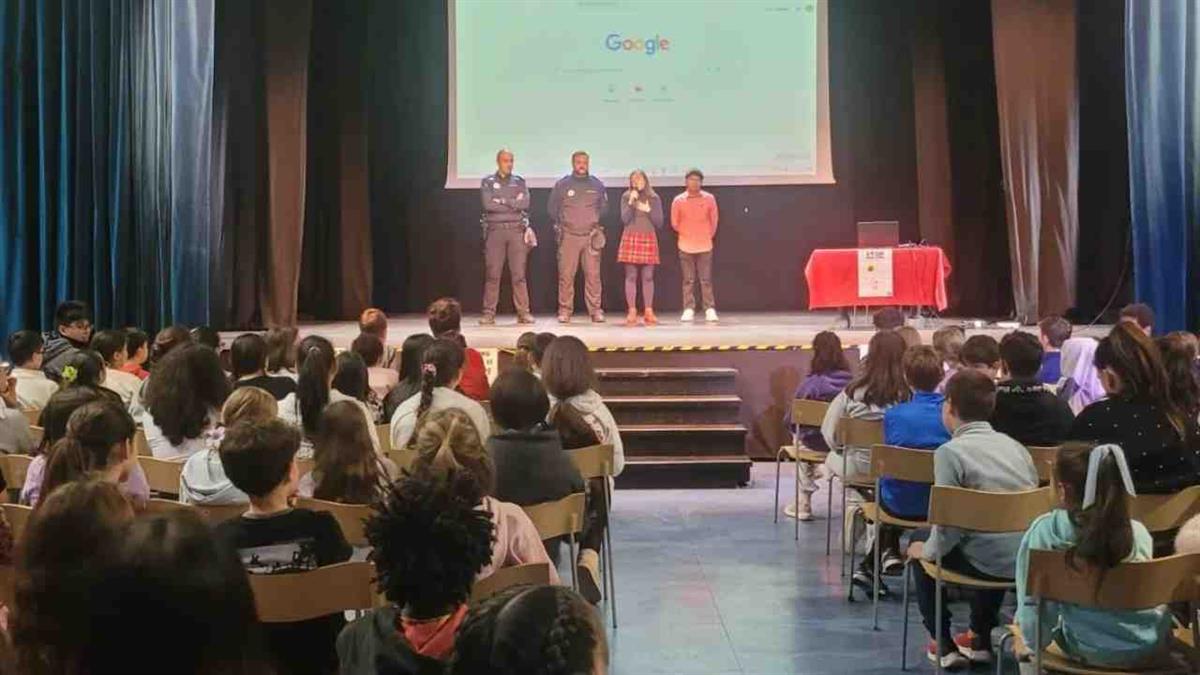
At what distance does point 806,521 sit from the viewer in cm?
624

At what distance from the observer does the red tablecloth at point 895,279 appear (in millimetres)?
9367

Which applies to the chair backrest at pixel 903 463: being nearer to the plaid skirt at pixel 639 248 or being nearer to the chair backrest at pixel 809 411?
the chair backrest at pixel 809 411

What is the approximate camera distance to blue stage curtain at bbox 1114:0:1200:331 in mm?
7898

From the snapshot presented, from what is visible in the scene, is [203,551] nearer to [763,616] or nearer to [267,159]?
[763,616]

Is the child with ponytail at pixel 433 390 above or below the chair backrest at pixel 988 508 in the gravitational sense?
above

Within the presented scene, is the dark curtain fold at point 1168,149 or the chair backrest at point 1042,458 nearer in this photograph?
the chair backrest at point 1042,458

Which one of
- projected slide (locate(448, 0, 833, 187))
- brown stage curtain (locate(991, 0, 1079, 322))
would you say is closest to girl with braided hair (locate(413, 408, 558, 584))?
brown stage curtain (locate(991, 0, 1079, 322))

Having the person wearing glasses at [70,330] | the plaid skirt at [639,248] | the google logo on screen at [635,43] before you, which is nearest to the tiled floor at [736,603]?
the person wearing glasses at [70,330]

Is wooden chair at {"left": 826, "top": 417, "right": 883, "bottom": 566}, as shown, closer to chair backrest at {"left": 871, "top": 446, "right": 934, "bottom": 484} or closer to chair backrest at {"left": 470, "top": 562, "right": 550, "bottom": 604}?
chair backrest at {"left": 871, "top": 446, "right": 934, "bottom": 484}

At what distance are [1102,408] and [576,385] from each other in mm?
1865

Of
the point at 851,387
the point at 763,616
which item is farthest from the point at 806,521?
the point at 763,616

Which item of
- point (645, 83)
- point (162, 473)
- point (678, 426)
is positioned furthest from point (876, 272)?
point (162, 473)

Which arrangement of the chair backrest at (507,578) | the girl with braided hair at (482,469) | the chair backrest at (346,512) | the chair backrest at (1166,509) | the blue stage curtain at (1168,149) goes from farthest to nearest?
1. the blue stage curtain at (1168,149)
2. the chair backrest at (1166,509)
3. the chair backrest at (346,512)
4. the girl with braided hair at (482,469)
5. the chair backrest at (507,578)

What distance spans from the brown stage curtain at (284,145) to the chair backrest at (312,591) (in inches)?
303
